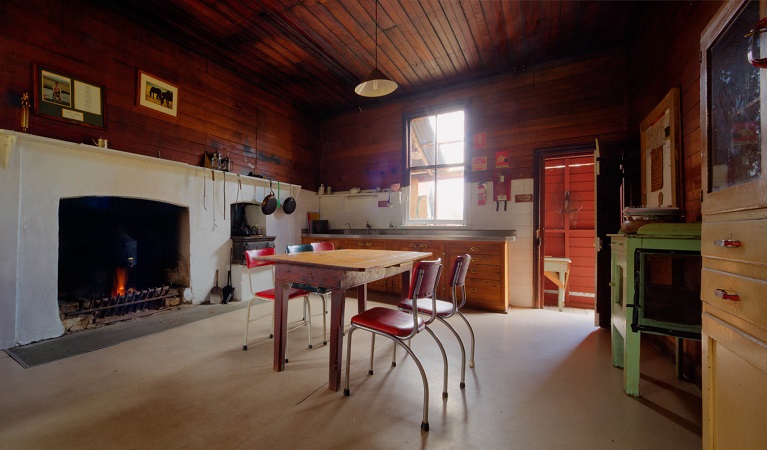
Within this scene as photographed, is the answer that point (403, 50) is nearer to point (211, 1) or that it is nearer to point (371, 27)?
point (371, 27)

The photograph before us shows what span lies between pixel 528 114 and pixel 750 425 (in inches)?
163

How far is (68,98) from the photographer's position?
117 inches

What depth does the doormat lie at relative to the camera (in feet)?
A: 7.92

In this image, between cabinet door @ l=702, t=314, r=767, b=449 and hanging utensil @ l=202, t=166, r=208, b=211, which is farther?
hanging utensil @ l=202, t=166, r=208, b=211

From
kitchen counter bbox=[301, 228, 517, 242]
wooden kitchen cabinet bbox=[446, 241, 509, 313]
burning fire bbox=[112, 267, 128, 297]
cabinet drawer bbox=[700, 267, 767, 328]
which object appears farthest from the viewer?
kitchen counter bbox=[301, 228, 517, 242]

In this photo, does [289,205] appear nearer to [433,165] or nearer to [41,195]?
[433,165]

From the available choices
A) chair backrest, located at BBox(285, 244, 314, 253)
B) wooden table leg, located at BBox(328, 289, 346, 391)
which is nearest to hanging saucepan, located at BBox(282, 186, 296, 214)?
chair backrest, located at BBox(285, 244, 314, 253)

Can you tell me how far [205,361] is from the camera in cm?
235

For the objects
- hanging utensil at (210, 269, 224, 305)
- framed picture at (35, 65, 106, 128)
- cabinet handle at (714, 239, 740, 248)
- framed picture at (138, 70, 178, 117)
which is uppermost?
framed picture at (138, 70, 178, 117)

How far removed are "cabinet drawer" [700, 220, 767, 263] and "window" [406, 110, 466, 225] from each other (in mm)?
3586

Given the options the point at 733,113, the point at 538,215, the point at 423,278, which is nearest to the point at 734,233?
the point at 733,113

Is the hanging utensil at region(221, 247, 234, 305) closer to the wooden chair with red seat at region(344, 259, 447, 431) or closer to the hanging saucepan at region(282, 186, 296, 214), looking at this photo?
the hanging saucepan at region(282, 186, 296, 214)

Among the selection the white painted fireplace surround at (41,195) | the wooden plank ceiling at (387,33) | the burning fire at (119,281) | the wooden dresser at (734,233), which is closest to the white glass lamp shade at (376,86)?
the wooden plank ceiling at (387,33)

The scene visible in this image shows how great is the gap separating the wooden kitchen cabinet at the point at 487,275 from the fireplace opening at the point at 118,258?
366 cm
